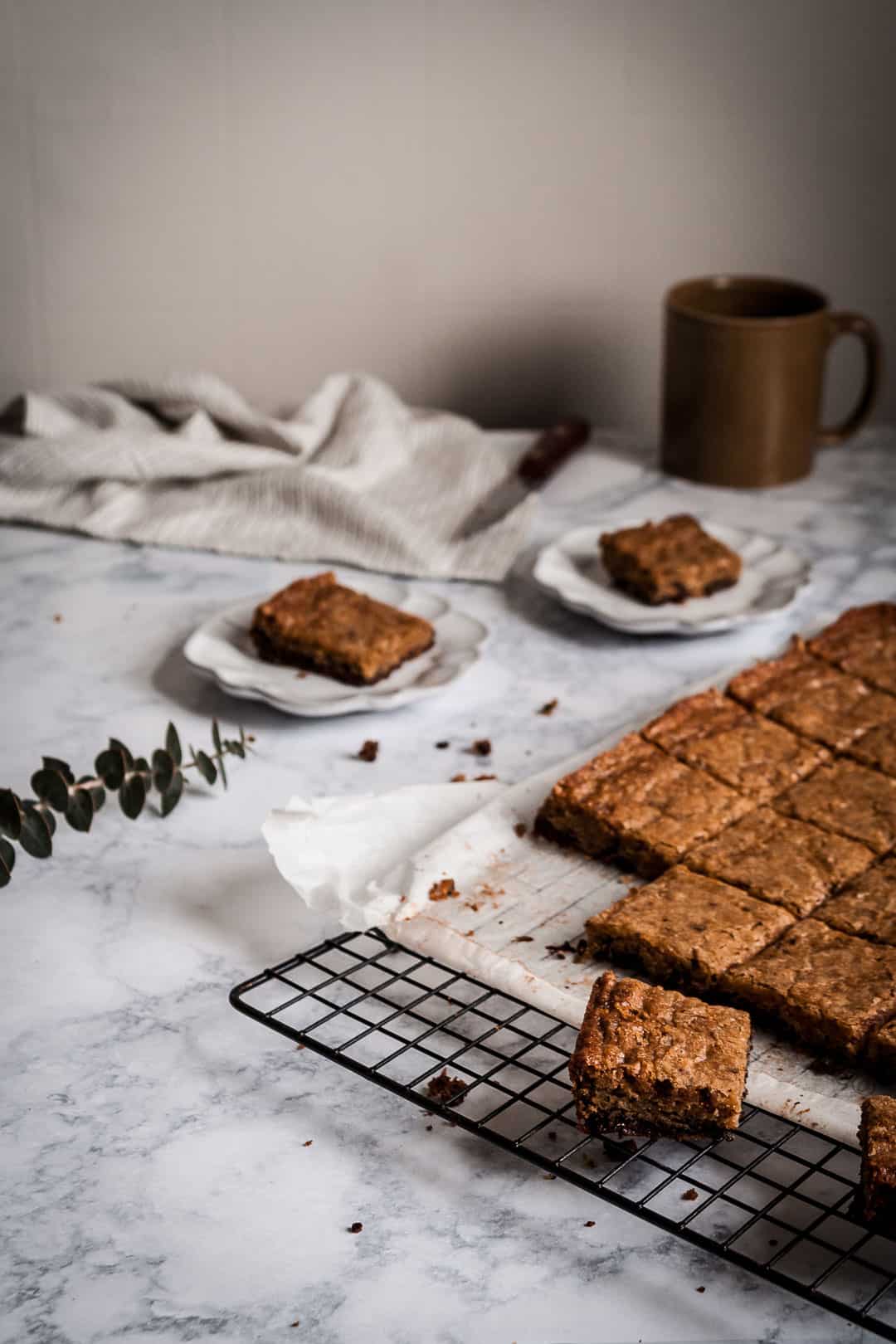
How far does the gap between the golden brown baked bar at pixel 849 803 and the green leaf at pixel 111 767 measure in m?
0.94

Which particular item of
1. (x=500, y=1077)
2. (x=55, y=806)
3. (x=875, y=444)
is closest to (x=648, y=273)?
(x=875, y=444)

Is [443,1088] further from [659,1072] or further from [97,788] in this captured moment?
[97,788]

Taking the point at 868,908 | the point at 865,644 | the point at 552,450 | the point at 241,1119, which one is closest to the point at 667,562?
the point at 865,644

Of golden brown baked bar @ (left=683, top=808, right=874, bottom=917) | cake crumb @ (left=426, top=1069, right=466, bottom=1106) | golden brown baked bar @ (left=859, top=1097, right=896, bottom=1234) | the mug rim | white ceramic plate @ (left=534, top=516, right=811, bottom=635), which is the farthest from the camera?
the mug rim

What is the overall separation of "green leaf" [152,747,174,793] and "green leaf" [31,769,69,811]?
160mm

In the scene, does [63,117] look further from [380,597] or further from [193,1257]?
[193,1257]

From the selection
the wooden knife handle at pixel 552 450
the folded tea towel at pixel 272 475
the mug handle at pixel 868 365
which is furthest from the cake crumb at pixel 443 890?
the mug handle at pixel 868 365

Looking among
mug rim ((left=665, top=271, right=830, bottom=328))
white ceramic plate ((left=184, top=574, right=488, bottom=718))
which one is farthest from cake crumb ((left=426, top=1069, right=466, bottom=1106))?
mug rim ((left=665, top=271, right=830, bottom=328))

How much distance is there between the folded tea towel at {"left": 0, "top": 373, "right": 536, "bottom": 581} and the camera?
312 cm

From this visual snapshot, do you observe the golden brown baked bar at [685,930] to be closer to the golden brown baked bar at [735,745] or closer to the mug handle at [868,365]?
the golden brown baked bar at [735,745]

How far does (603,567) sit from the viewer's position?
2.93m

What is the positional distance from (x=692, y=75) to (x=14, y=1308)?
10.1 feet

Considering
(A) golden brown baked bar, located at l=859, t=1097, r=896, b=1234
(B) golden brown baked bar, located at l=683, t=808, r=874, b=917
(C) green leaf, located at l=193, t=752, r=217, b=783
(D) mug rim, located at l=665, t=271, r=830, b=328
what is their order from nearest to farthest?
1. (A) golden brown baked bar, located at l=859, t=1097, r=896, b=1234
2. (B) golden brown baked bar, located at l=683, t=808, r=874, b=917
3. (C) green leaf, located at l=193, t=752, r=217, b=783
4. (D) mug rim, located at l=665, t=271, r=830, b=328

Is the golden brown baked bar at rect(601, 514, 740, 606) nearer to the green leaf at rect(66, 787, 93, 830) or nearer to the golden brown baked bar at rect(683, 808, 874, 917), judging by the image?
the golden brown baked bar at rect(683, 808, 874, 917)
